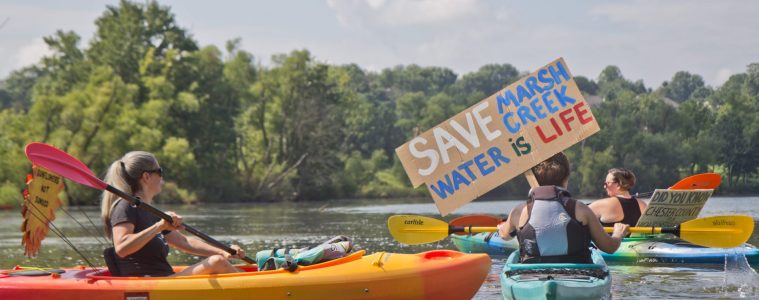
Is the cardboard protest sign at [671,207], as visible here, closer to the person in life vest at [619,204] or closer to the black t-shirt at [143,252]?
the person in life vest at [619,204]

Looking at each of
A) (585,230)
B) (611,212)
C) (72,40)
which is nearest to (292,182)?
(72,40)

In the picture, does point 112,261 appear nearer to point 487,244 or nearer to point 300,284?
point 300,284

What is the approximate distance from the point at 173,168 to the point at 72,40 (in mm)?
14019

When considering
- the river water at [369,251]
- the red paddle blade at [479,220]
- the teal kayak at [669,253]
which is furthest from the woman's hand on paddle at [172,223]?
the red paddle blade at [479,220]

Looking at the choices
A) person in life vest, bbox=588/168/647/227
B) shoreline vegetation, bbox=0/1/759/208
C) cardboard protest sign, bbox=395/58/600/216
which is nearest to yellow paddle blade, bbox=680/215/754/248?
person in life vest, bbox=588/168/647/227

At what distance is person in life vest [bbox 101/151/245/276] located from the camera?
23.9 ft

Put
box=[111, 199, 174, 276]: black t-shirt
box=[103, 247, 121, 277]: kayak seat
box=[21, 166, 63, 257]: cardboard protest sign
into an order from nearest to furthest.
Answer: box=[111, 199, 174, 276]: black t-shirt, box=[103, 247, 121, 277]: kayak seat, box=[21, 166, 63, 257]: cardboard protest sign

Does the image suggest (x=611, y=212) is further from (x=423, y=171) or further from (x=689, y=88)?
(x=689, y=88)

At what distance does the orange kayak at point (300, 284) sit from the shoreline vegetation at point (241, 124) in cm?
3881

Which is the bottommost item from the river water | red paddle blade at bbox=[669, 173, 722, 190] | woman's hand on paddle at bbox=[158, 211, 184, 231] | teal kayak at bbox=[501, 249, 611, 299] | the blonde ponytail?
the river water

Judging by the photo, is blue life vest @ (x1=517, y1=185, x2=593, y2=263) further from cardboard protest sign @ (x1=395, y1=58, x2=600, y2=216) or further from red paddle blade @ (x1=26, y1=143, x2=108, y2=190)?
cardboard protest sign @ (x1=395, y1=58, x2=600, y2=216)

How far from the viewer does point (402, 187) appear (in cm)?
6775

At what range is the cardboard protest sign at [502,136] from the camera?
11.2 metres

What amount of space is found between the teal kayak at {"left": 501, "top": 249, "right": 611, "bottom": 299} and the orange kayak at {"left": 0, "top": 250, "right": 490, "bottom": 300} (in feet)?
1.09
